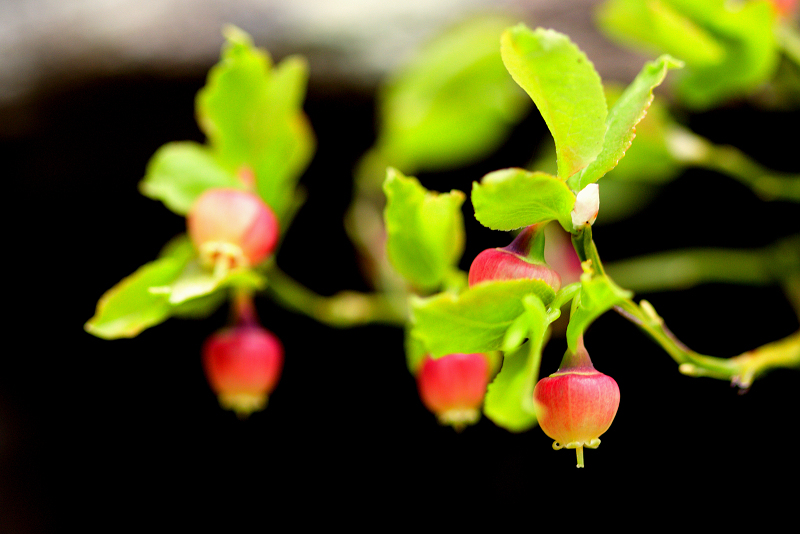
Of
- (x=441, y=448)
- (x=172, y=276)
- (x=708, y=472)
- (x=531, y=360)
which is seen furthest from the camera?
(x=441, y=448)

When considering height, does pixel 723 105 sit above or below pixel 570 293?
above

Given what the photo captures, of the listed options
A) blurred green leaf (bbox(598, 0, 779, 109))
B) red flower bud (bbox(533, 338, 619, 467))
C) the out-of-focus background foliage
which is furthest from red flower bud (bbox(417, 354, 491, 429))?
the out-of-focus background foliage

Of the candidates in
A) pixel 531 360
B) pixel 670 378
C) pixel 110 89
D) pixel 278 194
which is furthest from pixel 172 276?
pixel 670 378

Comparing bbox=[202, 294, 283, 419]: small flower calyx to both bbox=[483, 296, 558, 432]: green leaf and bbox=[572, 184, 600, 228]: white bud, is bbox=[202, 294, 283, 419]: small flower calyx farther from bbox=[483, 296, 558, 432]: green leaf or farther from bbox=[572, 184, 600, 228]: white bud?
bbox=[572, 184, 600, 228]: white bud

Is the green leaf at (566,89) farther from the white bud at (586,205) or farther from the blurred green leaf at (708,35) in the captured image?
the blurred green leaf at (708,35)

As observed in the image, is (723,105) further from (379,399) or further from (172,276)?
(172,276)

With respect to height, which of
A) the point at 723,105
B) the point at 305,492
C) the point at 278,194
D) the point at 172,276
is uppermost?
the point at 723,105
